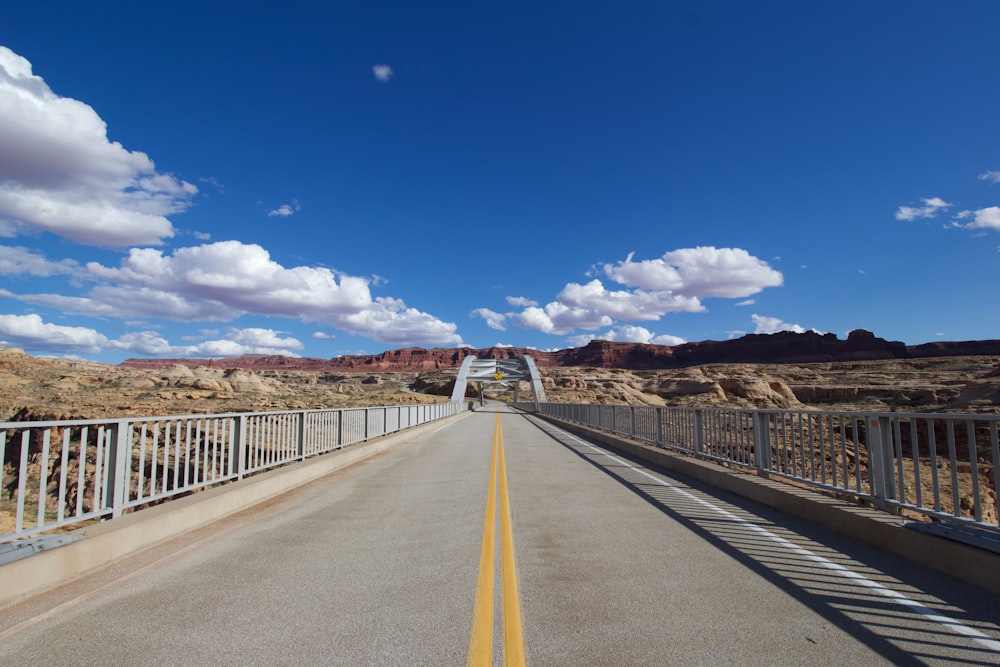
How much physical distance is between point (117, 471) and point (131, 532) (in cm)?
64

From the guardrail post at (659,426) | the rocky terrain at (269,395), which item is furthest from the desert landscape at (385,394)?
the guardrail post at (659,426)

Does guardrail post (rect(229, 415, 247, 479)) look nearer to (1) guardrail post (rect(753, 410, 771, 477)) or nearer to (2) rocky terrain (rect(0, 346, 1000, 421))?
(1) guardrail post (rect(753, 410, 771, 477))

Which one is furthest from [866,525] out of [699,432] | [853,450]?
[853,450]

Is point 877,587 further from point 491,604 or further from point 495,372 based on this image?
point 495,372

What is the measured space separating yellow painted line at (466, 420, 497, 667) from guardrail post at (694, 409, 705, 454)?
266 inches

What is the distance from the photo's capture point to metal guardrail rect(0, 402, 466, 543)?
5.24 m

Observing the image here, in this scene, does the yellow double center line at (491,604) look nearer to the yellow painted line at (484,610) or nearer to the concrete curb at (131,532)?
the yellow painted line at (484,610)

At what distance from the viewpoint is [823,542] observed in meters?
6.28

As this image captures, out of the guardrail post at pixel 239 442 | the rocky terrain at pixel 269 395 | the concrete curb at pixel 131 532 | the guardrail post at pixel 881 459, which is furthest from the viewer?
the rocky terrain at pixel 269 395

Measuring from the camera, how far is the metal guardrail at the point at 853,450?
18.3ft

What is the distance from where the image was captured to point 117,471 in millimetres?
6023

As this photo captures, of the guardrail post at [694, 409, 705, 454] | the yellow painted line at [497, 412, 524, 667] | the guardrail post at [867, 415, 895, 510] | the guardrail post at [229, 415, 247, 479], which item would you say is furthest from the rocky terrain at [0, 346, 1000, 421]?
the guardrail post at [867, 415, 895, 510]

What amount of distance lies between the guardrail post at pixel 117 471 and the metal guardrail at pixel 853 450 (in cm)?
718

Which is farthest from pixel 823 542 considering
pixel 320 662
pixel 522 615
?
pixel 320 662
